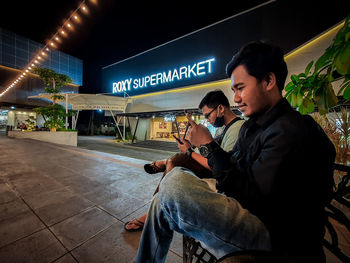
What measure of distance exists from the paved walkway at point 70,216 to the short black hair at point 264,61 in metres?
1.75

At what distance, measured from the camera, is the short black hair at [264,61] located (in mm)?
925

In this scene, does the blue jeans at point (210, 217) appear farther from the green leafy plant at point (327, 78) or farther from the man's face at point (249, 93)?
the green leafy plant at point (327, 78)

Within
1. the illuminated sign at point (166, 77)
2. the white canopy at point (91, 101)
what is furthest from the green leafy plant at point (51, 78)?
the illuminated sign at point (166, 77)

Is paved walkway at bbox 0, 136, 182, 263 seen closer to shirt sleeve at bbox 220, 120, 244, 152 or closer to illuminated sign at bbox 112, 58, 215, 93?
shirt sleeve at bbox 220, 120, 244, 152

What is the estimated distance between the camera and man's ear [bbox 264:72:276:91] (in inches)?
36.2

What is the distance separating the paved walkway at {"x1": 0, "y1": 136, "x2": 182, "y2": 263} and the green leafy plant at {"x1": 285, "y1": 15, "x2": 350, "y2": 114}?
5.96ft

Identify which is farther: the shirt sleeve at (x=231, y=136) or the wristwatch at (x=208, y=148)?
the shirt sleeve at (x=231, y=136)

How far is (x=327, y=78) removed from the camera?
95 centimetres

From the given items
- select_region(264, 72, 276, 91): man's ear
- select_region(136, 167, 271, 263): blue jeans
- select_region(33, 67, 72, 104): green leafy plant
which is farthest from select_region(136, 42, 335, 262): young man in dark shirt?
select_region(33, 67, 72, 104): green leafy plant

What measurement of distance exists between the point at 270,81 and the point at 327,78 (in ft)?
1.37

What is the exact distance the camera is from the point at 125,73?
15.8 metres

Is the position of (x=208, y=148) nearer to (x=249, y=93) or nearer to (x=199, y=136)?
(x=199, y=136)

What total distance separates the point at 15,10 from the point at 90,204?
17.7m

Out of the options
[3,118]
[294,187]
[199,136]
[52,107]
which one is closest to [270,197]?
[294,187]
